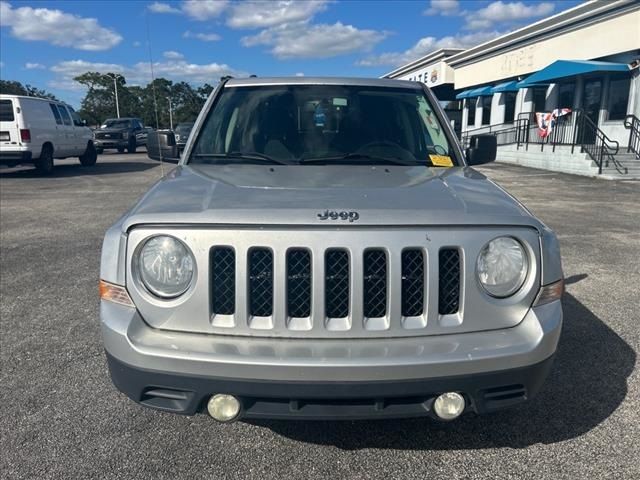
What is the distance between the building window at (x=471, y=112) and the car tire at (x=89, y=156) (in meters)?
23.7

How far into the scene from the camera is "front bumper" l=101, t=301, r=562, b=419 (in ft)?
6.40

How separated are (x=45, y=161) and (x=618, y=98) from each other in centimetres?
1997

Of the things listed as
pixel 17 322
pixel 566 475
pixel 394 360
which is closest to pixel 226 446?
pixel 394 360

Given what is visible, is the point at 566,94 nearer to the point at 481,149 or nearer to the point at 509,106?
the point at 509,106

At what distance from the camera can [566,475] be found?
92.7 inches

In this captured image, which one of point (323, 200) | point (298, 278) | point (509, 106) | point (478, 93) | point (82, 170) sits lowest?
point (82, 170)

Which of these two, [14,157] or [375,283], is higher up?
[375,283]

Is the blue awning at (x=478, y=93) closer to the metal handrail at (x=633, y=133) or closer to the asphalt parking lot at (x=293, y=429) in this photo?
the metal handrail at (x=633, y=133)

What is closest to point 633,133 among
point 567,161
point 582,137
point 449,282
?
point 582,137

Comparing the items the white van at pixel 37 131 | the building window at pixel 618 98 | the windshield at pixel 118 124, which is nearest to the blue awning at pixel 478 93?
the building window at pixel 618 98

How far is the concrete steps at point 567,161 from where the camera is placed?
53.2 ft

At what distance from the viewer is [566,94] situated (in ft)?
73.8

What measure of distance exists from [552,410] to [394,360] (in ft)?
4.73

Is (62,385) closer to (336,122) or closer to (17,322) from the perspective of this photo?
(17,322)
